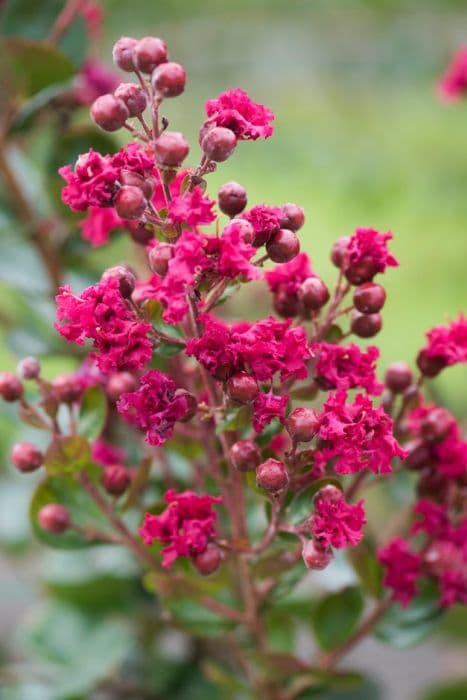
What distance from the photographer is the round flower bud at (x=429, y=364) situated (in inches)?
26.0

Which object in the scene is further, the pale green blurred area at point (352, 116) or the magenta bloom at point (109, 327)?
the pale green blurred area at point (352, 116)

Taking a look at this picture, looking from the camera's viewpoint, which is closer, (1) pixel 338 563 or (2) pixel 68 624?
(1) pixel 338 563

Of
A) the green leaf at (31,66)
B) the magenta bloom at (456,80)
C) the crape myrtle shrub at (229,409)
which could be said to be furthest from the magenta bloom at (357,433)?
the magenta bloom at (456,80)

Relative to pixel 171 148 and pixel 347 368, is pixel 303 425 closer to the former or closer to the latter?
pixel 347 368

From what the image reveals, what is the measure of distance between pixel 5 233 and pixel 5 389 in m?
0.39

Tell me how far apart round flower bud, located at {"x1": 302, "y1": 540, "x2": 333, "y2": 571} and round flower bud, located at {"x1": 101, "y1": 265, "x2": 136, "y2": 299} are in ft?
0.58

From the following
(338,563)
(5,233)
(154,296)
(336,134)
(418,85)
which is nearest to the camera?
(154,296)

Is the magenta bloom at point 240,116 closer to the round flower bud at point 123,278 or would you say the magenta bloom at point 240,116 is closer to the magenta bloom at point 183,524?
the round flower bud at point 123,278

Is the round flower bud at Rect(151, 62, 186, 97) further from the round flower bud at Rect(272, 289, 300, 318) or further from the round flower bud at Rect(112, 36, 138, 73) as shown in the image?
the round flower bud at Rect(272, 289, 300, 318)

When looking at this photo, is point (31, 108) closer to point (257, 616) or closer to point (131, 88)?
point (131, 88)

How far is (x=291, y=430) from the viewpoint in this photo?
540 mm

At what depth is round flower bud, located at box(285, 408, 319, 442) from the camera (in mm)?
534

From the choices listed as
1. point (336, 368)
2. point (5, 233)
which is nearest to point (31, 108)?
point (5, 233)

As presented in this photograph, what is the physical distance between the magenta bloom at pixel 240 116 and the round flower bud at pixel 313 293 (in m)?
0.12
